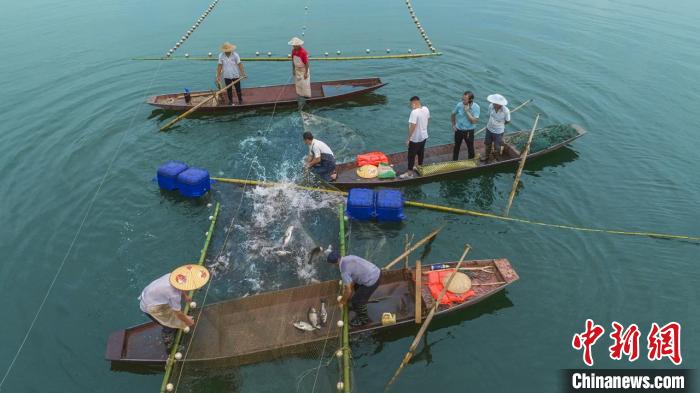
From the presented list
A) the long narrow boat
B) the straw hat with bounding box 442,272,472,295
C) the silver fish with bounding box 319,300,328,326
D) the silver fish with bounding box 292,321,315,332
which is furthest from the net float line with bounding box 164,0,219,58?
the straw hat with bounding box 442,272,472,295

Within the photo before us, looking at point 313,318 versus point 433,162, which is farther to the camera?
point 433,162

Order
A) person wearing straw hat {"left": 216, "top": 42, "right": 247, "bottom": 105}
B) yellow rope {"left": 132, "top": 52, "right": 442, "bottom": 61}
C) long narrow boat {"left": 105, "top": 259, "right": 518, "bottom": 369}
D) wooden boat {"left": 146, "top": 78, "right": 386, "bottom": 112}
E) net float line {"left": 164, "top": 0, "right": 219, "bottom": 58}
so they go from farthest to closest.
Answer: net float line {"left": 164, "top": 0, "right": 219, "bottom": 58} < yellow rope {"left": 132, "top": 52, "right": 442, "bottom": 61} < wooden boat {"left": 146, "top": 78, "right": 386, "bottom": 112} < person wearing straw hat {"left": 216, "top": 42, "right": 247, "bottom": 105} < long narrow boat {"left": 105, "top": 259, "right": 518, "bottom": 369}

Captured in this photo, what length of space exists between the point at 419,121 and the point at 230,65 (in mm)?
9213

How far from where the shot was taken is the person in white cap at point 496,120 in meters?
14.3

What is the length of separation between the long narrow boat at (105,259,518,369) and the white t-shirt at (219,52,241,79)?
38.2 feet

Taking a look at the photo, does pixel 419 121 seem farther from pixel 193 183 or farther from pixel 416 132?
pixel 193 183

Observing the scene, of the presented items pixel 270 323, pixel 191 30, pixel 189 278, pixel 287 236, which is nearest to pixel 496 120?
pixel 287 236

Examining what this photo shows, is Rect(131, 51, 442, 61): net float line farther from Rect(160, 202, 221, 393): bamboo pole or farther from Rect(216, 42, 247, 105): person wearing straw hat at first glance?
Rect(160, 202, 221, 393): bamboo pole

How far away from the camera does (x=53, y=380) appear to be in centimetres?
980

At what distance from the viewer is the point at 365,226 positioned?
13.4 metres

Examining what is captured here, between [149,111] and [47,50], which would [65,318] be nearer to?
[149,111]

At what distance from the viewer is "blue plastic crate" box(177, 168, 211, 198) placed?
13969mm

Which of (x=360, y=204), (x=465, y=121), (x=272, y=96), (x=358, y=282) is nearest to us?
(x=358, y=282)
